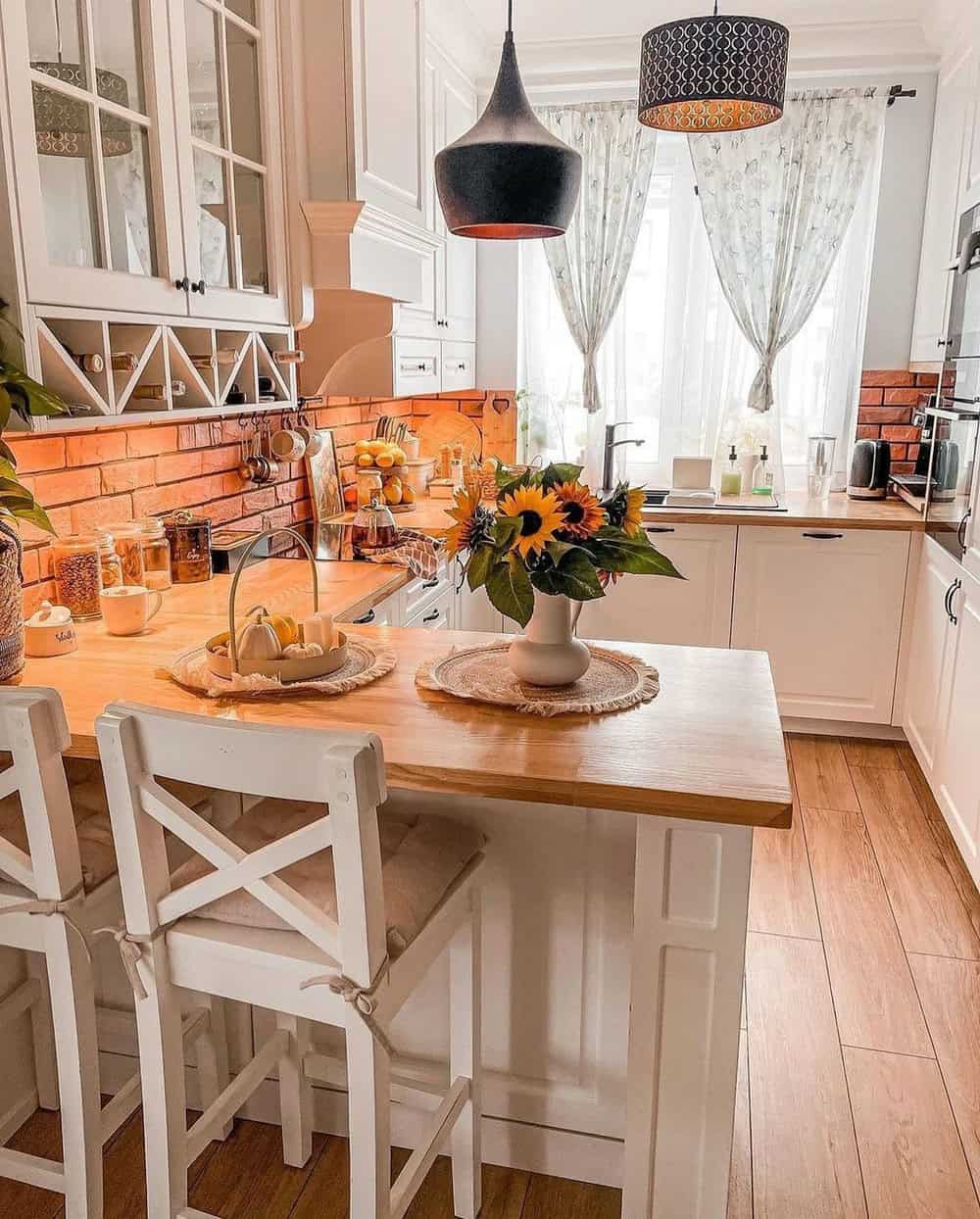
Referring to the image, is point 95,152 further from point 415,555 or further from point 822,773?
point 822,773

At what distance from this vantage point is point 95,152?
1.80 meters

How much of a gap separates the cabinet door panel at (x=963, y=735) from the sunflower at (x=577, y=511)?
1.77 metres

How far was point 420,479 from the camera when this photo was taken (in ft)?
13.7

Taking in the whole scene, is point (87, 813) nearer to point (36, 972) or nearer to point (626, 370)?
point (36, 972)

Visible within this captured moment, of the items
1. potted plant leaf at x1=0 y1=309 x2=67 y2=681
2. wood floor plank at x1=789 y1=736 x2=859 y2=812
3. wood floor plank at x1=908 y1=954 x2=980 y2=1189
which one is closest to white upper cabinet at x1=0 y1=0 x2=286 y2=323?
potted plant leaf at x1=0 y1=309 x2=67 y2=681

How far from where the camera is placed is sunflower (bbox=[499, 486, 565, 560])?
60.8 inches

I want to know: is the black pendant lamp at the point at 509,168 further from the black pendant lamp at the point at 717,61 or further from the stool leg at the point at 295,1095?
the stool leg at the point at 295,1095

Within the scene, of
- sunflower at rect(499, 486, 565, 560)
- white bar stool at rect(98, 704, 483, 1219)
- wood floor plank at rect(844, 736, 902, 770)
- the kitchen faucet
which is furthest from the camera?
the kitchen faucet

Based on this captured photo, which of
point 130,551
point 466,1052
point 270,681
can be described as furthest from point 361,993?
point 130,551

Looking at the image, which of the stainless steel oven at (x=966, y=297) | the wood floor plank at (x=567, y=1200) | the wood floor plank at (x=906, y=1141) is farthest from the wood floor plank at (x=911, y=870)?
the stainless steel oven at (x=966, y=297)

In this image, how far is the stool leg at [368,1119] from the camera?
132 cm

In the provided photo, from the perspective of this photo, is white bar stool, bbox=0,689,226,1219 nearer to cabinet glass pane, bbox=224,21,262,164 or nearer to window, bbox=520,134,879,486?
cabinet glass pane, bbox=224,21,262,164

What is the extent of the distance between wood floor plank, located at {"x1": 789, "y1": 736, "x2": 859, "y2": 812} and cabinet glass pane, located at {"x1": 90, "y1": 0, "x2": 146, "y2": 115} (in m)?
2.89

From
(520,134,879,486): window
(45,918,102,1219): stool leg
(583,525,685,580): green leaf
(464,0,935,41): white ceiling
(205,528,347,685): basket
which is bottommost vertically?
(45,918,102,1219): stool leg
